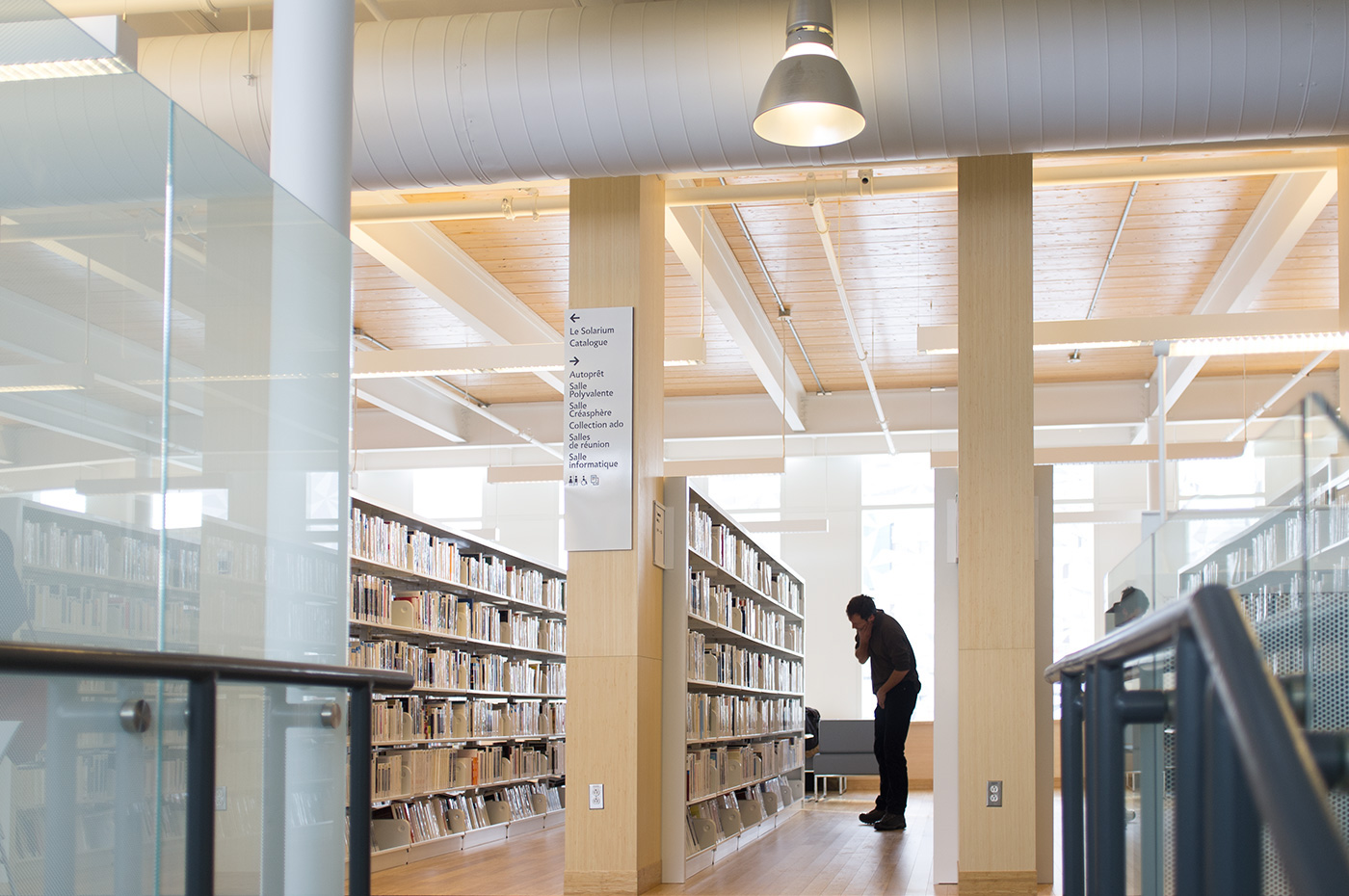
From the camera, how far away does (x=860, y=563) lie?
601 inches

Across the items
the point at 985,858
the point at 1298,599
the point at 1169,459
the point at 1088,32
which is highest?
the point at 1088,32

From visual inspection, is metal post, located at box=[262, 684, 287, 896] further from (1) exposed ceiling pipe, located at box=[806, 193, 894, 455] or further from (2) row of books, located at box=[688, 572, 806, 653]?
(1) exposed ceiling pipe, located at box=[806, 193, 894, 455]

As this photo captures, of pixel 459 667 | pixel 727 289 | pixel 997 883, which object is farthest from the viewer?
pixel 727 289

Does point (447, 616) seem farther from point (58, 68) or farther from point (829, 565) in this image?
point (829, 565)

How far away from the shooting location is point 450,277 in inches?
379

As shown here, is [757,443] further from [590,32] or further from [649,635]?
[590,32]

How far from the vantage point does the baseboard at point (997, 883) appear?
5641 mm

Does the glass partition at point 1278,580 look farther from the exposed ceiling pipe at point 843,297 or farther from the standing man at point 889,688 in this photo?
the standing man at point 889,688

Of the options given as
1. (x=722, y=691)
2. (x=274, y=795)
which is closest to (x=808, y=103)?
(x=274, y=795)

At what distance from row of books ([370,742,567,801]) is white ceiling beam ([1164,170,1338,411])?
5702 millimetres

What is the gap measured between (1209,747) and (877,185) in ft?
21.9

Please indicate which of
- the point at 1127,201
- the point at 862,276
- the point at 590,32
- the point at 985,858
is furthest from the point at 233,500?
the point at 862,276

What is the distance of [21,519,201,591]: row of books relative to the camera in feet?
6.15

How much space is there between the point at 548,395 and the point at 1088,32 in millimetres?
10697
